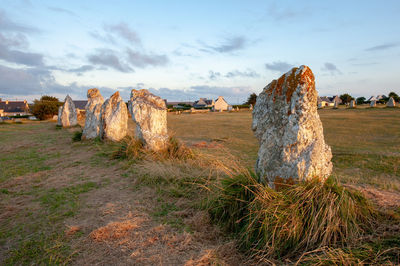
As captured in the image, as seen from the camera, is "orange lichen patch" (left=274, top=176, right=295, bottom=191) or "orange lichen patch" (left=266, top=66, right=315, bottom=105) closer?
"orange lichen patch" (left=274, top=176, right=295, bottom=191)

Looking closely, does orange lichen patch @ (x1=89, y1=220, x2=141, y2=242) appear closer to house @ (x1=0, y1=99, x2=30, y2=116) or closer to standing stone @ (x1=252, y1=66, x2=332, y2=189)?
standing stone @ (x1=252, y1=66, x2=332, y2=189)

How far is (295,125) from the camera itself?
369cm

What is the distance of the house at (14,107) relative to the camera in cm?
6821

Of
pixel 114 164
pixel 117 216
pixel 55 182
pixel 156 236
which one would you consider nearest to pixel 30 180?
pixel 55 182

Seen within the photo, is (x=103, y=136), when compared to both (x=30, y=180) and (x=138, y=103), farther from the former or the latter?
(x=30, y=180)

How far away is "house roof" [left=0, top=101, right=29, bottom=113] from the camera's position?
69.2m

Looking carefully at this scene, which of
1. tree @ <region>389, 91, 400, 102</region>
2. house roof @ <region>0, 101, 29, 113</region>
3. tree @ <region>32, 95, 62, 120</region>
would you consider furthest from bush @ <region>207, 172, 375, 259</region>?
house roof @ <region>0, 101, 29, 113</region>

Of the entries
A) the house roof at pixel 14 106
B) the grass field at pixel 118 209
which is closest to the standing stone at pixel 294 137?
the grass field at pixel 118 209

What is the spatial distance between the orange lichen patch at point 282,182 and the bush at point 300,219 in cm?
7

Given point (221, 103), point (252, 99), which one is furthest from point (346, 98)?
point (221, 103)

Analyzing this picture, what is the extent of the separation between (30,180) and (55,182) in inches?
29.7

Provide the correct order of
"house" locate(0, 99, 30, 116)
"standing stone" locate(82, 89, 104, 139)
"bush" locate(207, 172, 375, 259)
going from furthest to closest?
"house" locate(0, 99, 30, 116) < "standing stone" locate(82, 89, 104, 139) < "bush" locate(207, 172, 375, 259)

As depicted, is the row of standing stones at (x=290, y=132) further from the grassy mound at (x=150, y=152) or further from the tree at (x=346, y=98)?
the tree at (x=346, y=98)

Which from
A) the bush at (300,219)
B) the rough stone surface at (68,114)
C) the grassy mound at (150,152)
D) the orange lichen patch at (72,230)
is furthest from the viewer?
the rough stone surface at (68,114)
